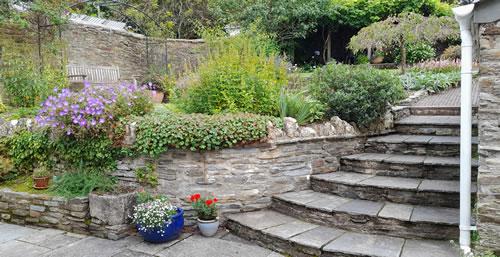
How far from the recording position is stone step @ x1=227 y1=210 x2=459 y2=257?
10.3 ft

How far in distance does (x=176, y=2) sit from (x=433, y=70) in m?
9.87

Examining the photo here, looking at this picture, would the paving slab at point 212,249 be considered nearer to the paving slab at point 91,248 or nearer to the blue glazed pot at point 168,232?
the blue glazed pot at point 168,232

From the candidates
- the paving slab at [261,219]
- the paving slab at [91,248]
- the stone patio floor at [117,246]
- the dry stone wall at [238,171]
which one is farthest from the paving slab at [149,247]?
the paving slab at [261,219]

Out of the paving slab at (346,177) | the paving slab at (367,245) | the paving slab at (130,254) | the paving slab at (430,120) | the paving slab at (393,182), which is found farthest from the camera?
the paving slab at (430,120)

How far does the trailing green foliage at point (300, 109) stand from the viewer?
4.65 metres

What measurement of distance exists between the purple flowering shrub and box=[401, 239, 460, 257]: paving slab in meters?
3.33

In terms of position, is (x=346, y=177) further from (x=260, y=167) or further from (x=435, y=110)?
(x=435, y=110)

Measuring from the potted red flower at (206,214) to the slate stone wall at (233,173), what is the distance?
202 mm

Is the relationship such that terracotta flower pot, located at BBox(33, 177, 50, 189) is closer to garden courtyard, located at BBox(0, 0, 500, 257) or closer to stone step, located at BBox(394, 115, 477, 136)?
garden courtyard, located at BBox(0, 0, 500, 257)

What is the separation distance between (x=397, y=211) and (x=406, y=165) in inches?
32.3

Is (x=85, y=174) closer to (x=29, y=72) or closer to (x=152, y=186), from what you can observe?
(x=152, y=186)

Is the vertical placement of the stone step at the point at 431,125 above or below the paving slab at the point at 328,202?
above

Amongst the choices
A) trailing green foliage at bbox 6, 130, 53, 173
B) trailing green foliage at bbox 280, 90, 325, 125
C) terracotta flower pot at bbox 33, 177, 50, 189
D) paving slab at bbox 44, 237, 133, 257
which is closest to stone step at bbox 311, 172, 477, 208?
trailing green foliage at bbox 280, 90, 325, 125

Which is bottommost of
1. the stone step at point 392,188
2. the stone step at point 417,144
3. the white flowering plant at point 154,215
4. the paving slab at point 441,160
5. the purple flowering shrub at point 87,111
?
the white flowering plant at point 154,215
